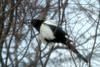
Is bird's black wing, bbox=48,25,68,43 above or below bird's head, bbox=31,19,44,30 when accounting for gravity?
below

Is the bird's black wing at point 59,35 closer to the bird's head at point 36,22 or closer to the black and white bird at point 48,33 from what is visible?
the black and white bird at point 48,33

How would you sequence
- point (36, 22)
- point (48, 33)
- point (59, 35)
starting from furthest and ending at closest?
point (48, 33), point (59, 35), point (36, 22)

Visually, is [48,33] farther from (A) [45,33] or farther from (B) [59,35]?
(B) [59,35]

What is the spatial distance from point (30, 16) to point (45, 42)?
3.71 feet

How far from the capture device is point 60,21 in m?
2.71

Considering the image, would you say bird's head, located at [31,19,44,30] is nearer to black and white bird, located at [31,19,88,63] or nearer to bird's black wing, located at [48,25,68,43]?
black and white bird, located at [31,19,88,63]

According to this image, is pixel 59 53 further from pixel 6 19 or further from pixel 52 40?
pixel 6 19

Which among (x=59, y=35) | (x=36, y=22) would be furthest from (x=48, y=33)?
(x=36, y=22)

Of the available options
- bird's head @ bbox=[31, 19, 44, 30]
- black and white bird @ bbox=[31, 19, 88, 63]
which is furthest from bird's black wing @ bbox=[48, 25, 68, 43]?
bird's head @ bbox=[31, 19, 44, 30]

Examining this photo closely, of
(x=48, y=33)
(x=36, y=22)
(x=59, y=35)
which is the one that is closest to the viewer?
(x=36, y=22)

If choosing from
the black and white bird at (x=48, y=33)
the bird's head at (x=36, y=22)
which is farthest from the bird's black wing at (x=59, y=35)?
the bird's head at (x=36, y=22)

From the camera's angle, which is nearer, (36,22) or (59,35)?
(36,22)

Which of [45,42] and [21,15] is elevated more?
[21,15]

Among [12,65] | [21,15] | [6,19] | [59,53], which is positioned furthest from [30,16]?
[59,53]
